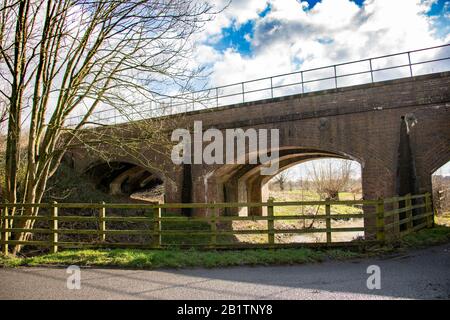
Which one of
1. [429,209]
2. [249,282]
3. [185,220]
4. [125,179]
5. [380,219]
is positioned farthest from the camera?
[125,179]

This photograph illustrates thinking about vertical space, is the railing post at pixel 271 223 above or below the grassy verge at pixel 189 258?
above

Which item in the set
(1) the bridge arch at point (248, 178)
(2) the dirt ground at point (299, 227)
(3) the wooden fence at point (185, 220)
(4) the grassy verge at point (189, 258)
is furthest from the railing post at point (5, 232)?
(2) the dirt ground at point (299, 227)

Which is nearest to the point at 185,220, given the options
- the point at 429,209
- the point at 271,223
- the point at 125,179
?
the point at 271,223

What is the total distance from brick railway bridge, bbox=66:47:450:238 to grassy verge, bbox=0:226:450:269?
112 inches

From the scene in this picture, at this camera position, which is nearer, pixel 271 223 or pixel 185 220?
pixel 271 223

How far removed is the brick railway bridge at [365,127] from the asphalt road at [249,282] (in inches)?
154

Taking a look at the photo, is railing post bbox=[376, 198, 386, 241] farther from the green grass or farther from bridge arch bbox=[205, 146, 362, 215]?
bridge arch bbox=[205, 146, 362, 215]

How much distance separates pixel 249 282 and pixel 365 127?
8639 millimetres

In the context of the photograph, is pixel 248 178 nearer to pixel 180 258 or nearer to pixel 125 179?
pixel 125 179

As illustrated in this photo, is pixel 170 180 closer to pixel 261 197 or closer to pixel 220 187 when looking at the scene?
pixel 220 187

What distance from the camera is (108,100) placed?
26.2 ft

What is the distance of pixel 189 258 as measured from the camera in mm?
6465

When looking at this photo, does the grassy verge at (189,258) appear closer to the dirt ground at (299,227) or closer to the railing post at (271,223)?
the railing post at (271,223)

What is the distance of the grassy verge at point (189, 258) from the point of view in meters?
6.33
